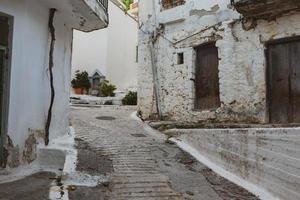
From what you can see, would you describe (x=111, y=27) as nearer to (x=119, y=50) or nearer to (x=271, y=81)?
(x=119, y=50)

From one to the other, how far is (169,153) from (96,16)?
3.35 m

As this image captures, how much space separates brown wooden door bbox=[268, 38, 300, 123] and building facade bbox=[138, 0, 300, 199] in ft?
0.08

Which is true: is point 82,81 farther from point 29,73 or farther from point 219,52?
point 29,73

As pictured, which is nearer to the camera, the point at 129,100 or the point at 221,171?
the point at 221,171

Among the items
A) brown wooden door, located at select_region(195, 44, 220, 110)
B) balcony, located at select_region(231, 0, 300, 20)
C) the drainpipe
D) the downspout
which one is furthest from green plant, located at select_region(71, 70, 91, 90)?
the downspout

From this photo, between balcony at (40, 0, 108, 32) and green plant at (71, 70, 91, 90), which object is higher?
balcony at (40, 0, 108, 32)

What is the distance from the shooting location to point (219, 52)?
11.1m

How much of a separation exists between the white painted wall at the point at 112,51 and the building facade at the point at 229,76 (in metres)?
7.53

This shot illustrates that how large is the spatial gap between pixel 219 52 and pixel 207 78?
95 cm

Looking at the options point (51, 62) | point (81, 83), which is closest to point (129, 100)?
point (81, 83)

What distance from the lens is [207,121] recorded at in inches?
436

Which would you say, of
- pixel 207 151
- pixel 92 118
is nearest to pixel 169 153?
pixel 207 151

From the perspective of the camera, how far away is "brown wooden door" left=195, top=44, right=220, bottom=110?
1138cm

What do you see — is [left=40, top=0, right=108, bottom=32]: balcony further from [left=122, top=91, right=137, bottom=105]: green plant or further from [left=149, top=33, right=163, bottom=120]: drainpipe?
[left=122, top=91, right=137, bottom=105]: green plant
